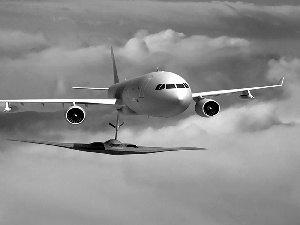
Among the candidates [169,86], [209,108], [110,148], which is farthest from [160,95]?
[209,108]

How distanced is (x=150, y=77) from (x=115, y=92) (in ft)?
49.6

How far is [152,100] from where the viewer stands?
6050 centimetres

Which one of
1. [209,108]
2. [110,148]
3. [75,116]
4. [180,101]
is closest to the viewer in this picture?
[180,101]

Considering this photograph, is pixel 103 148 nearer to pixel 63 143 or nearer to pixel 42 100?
pixel 63 143

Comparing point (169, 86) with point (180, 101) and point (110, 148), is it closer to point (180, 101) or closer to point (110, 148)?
point (180, 101)

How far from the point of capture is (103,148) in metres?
60.8

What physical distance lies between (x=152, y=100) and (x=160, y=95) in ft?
4.99

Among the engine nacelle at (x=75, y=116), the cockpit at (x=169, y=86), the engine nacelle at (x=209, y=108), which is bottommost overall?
the engine nacelle at (x=75, y=116)

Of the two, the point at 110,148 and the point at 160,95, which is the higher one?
the point at 160,95

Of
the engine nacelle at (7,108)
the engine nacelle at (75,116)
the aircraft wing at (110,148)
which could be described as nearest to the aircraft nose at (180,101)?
the aircraft wing at (110,148)

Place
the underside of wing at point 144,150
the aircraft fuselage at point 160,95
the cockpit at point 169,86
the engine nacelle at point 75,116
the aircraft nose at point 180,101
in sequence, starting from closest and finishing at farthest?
the aircraft nose at point 180,101 < the aircraft fuselage at point 160,95 < the underside of wing at point 144,150 < the cockpit at point 169,86 < the engine nacelle at point 75,116

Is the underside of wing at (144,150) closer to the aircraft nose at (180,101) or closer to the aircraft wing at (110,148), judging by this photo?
the aircraft wing at (110,148)

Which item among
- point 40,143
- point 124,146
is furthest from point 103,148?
point 40,143

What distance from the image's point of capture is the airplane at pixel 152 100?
58844 mm
